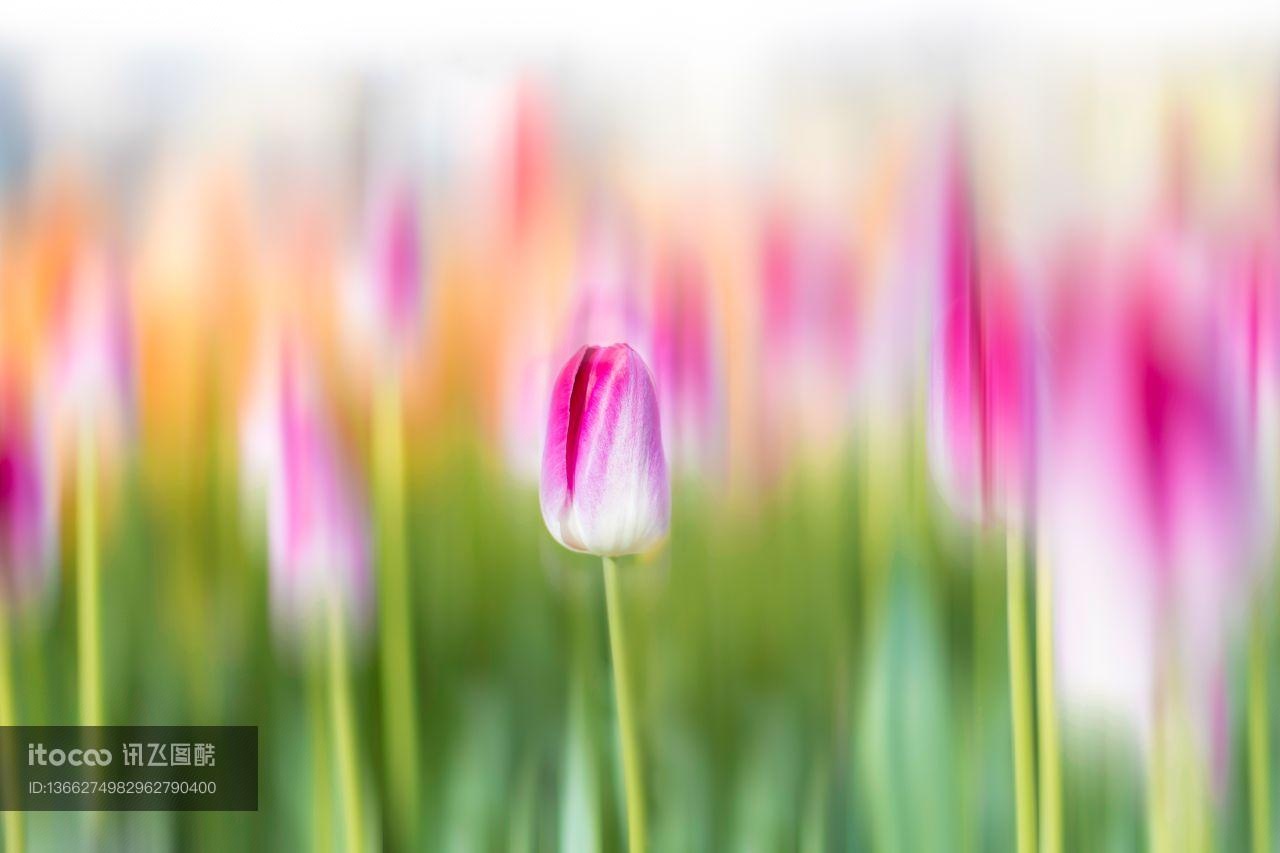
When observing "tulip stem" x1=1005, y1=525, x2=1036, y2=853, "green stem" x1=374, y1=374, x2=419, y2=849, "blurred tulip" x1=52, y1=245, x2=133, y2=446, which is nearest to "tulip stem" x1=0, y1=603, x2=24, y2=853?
"blurred tulip" x1=52, y1=245, x2=133, y2=446

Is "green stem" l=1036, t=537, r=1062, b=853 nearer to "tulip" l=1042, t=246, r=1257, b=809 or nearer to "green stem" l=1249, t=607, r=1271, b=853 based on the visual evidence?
"tulip" l=1042, t=246, r=1257, b=809

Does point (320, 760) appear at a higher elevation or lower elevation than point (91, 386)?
lower

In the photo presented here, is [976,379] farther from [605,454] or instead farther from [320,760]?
[320,760]

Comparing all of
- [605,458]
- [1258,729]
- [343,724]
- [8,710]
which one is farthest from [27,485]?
[1258,729]

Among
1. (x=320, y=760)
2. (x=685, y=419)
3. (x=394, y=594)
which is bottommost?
(x=320, y=760)

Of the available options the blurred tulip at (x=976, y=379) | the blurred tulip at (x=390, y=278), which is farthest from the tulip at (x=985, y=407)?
the blurred tulip at (x=390, y=278)

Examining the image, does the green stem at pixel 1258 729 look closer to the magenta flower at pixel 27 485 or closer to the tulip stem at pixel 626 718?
the tulip stem at pixel 626 718

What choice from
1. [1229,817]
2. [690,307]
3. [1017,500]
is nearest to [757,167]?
[690,307]
